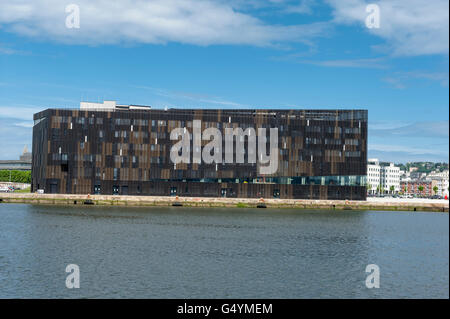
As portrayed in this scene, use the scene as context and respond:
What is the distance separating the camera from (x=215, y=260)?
1539 inches

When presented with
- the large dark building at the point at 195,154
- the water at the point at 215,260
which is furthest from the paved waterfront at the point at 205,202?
the water at the point at 215,260

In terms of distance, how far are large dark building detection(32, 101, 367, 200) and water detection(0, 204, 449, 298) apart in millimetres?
50541

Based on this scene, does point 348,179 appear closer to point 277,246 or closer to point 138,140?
point 138,140

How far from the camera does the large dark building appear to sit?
11475 cm

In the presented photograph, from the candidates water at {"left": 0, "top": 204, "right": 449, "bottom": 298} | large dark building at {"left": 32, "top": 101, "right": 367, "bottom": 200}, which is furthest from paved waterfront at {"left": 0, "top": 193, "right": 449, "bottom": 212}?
water at {"left": 0, "top": 204, "right": 449, "bottom": 298}

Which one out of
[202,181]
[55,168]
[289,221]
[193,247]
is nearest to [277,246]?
[193,247]

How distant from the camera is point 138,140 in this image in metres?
116

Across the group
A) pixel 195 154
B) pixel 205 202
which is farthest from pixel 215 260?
pixel 195 154

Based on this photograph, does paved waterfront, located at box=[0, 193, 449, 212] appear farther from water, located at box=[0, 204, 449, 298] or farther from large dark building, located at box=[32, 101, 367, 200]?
water, located at box=[0, 204, 449, 298]

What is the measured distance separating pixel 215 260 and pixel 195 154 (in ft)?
258

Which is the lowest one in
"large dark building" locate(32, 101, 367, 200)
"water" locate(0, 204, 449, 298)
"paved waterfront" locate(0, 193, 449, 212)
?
"water" locate(0, 204, 449, 298)

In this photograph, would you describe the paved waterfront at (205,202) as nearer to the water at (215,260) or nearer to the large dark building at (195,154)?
the large dark building at (195,154)

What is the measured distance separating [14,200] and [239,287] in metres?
89.1
